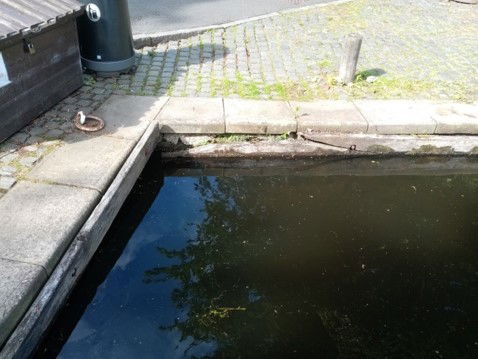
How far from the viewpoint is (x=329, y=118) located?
5473 millimetres

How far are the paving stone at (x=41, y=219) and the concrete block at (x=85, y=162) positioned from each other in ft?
0.42

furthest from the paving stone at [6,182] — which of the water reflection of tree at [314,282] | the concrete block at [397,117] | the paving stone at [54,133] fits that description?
the concrete block at [397,117]

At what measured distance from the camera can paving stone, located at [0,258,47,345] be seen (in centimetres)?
281

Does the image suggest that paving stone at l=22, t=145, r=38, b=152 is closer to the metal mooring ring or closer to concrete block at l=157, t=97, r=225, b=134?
the metal mooring ring

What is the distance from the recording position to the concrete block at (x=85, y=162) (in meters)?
4.10

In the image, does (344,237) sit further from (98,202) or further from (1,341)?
(1,341)

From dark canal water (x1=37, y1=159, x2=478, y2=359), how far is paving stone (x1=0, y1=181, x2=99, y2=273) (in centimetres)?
55

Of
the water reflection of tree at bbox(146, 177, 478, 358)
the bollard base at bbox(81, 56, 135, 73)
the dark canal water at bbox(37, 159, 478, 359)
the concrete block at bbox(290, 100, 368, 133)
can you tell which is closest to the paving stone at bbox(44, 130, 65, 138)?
the dark canal water at bbox(37, 159, 478, 359)

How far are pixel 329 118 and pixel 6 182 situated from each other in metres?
3.71

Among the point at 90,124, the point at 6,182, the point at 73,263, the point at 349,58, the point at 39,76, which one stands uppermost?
the point at 39,76

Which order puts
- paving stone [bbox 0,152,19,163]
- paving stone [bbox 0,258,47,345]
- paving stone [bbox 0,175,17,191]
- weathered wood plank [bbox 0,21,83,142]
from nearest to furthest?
paving stone [bbox 0,258,47,345] → paving stone [bbox 0,175,17,191] → paving stone [bbox 0,152,19,163] → weathered wood plank [bbox 0,21,83,142]

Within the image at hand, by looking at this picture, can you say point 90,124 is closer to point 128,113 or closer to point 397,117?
point 128,113

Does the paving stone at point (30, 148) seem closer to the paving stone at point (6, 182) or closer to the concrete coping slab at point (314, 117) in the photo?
the paving stone at point (6, 182)

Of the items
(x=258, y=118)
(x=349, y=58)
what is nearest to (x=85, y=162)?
(x=258, y=118)
